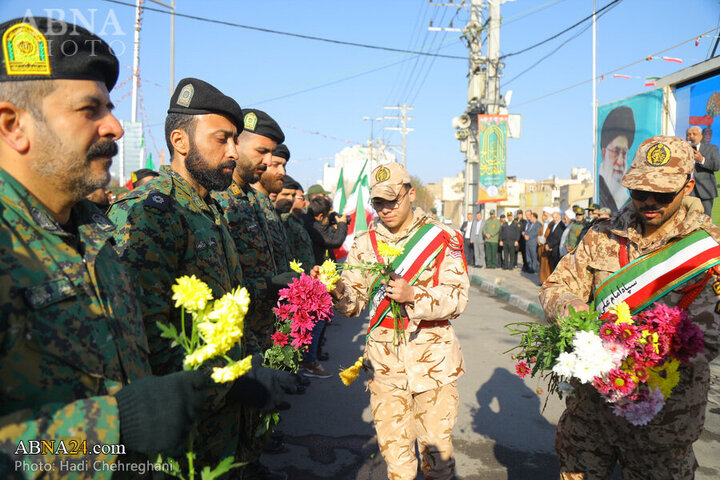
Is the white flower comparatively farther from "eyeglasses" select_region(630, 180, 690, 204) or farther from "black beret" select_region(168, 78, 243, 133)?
"black beret" select_region(168, 78, 243, 133)

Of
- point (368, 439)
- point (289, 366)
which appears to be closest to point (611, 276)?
point (289, 366)

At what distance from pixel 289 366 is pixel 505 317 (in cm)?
749

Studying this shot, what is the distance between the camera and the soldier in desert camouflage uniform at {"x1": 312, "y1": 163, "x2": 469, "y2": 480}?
2.96 m

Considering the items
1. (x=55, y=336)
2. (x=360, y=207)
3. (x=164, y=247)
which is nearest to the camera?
(x=55, y=336)

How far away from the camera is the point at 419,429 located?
120 inches

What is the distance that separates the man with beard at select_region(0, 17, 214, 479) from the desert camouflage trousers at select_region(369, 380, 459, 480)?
1.82 meters

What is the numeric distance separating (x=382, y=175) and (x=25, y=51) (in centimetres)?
219

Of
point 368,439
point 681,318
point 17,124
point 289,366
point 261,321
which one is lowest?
point 368,439

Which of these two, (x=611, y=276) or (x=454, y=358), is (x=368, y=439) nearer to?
(x=454, y=358)

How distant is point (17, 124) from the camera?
1.32m

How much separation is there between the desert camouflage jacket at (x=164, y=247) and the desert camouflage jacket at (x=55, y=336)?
18.9 inches

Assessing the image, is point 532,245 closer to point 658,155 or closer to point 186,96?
point 658,155

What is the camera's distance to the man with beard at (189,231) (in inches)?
76.8

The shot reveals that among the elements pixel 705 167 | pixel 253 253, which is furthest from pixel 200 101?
pixel 705 167
